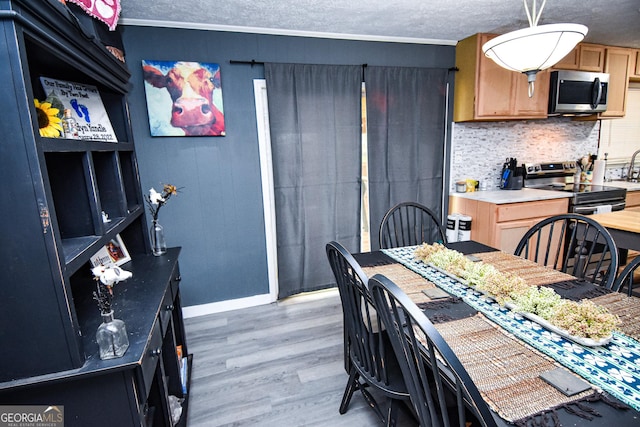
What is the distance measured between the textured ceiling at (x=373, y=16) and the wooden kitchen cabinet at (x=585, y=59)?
344 mm

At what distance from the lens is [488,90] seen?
306cm

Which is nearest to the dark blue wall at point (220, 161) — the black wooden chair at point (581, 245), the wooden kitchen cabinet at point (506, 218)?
the wooden kitchen cabinet at point (506, 218)

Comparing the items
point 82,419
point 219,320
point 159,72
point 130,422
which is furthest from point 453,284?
point 159,72

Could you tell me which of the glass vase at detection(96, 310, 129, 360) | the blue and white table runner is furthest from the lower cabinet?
the blue and white table runner

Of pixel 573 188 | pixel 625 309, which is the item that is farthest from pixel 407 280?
pixel 573 188

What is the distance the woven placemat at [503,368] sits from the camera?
0.79 m

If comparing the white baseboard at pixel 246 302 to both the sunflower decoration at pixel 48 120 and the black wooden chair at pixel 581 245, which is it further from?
the sunflower decoration at pixel 48 120

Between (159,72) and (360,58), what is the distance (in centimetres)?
172

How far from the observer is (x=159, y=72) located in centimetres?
243

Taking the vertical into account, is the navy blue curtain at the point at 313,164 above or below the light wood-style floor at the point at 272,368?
above

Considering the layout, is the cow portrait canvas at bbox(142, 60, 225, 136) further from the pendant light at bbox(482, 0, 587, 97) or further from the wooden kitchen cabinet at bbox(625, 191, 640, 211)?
the wooden kitchen cabinet at bbox(625, 191, 640, 211)

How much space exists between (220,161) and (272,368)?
168 cm

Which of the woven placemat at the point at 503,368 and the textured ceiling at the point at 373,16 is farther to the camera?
the textured ceiling at the point at 373,16

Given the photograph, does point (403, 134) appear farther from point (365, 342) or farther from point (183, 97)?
point (365, 342)
